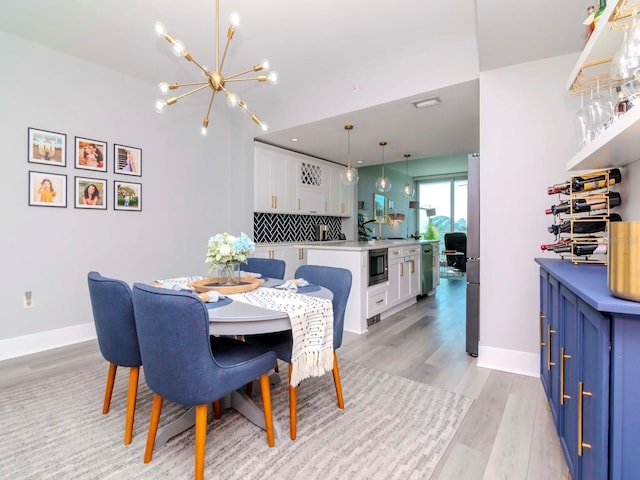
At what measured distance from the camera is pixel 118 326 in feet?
5.23

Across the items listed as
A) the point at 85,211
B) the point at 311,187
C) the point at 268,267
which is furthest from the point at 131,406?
the point at 311,187

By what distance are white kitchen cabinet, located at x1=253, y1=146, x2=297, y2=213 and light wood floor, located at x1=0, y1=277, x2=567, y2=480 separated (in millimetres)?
2286

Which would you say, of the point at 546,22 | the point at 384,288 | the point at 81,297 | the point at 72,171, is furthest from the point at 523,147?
the point at 81,297

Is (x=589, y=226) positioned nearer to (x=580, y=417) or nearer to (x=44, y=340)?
(x=580, y=417)

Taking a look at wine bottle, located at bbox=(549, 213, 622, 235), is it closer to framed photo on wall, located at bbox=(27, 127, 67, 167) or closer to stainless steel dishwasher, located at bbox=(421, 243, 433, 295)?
stainless steel dishwasher, located at bbox=(421, 243, 433, 295)

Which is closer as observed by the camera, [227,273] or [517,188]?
[227,273]

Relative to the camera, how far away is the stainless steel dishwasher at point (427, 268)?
5.01m

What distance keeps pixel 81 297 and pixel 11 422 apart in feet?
5.23

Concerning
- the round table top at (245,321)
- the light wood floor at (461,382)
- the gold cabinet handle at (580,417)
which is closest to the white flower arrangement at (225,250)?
the round table top at (245,321)

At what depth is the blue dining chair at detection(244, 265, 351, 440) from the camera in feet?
5.47

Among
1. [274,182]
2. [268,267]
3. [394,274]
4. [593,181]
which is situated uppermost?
[274,182]

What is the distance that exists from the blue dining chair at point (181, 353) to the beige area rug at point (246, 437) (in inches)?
12.8

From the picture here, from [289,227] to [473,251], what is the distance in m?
3.32

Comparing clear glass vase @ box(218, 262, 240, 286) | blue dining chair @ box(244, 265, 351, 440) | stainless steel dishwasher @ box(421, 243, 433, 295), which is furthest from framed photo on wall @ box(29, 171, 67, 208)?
stainless steel dishwasher @ box(421, 243, 433, 295)
